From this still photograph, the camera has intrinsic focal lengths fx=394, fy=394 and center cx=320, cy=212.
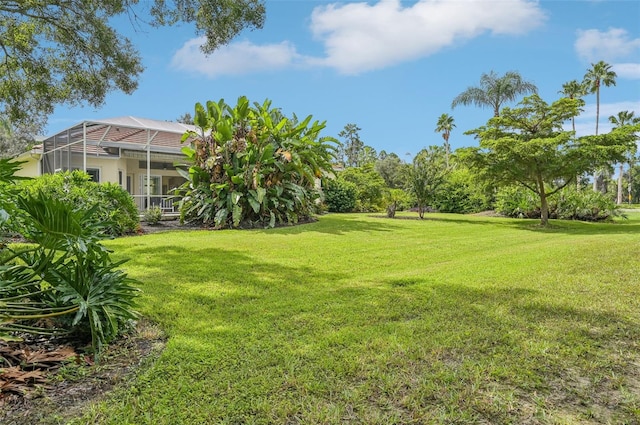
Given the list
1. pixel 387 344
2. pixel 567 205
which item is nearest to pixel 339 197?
pixel 567 205

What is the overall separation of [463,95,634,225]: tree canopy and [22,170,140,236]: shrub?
11870 millimetres

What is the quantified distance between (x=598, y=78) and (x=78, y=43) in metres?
53.6

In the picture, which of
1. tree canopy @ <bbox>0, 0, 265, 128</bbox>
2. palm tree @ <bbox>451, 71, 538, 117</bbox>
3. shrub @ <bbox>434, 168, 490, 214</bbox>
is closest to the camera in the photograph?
tree canopy @ <bbox>0, 0, 265, 128</bbox>

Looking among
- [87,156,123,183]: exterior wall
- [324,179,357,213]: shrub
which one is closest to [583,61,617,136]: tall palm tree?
[324,179,357,213]: shrub

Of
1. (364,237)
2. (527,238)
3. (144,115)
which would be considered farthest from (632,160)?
(144,115)

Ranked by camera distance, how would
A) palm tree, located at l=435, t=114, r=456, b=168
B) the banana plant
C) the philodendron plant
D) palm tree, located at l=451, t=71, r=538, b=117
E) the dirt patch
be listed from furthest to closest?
1. palm tree, located at l=435, t=114, r=456, b=168
2. palm tree, located at l=451, t=71, r=538, b=117
3. the banana plant
4. the philodendron plant
5. the dirt patch

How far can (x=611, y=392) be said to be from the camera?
2539 millimetres

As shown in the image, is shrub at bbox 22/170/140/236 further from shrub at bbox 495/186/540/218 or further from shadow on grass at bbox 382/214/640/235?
shrub at bbox 495/186/540/218

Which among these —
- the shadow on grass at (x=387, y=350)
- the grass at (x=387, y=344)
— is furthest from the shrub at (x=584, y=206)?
the shadow on grass at (x=387, y=350)

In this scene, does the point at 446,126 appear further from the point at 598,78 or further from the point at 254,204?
the point at 254,204

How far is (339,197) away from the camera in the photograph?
22.5 m

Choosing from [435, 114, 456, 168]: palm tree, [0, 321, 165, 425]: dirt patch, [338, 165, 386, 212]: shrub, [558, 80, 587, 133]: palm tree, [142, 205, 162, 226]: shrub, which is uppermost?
[558, 80, 587, 133]: palm tree

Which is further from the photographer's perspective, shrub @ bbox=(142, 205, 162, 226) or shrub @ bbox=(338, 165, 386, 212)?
shrub @ bbox=(338, 165, 386, 212)

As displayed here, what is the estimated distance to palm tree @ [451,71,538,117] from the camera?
115ft
